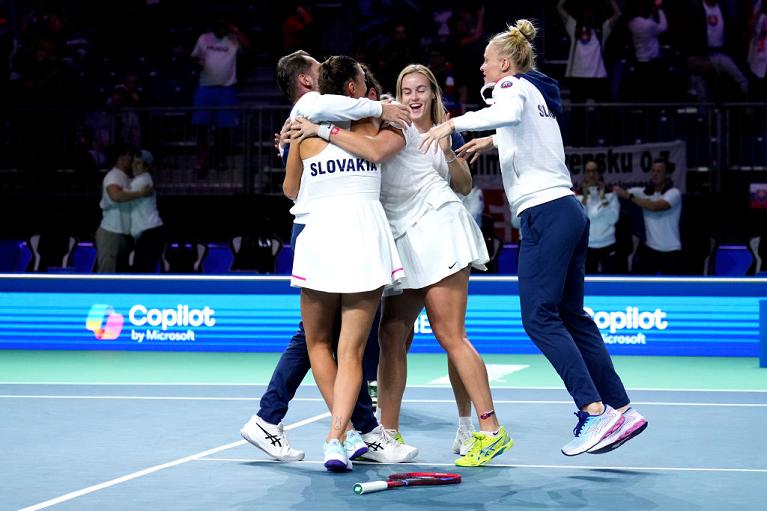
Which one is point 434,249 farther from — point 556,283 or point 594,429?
point 594,429

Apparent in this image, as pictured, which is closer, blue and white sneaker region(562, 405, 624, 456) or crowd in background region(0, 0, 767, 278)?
blue and white sneaker region(562, 405, 624, 456)

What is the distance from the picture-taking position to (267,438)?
21.5 feet

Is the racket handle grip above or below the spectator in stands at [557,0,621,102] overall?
below

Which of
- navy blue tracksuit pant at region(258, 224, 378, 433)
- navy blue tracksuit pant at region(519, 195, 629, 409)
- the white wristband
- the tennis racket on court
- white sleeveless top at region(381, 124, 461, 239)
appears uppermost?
the white wristband

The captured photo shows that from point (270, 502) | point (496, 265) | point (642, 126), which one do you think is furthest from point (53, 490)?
point (642, 126)

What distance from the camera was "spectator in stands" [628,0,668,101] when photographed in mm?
16766

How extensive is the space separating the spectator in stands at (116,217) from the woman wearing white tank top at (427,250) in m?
8.76

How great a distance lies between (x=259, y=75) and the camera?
18.6m

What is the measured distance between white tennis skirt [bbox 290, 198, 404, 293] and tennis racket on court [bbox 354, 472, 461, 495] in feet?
2.83

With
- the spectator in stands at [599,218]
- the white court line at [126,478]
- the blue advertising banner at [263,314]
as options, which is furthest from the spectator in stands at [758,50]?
the white court line at [126,478]

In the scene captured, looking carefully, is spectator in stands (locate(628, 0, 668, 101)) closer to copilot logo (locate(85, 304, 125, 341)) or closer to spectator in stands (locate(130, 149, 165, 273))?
spectator in stands (locate(130, 149, 165, 273))

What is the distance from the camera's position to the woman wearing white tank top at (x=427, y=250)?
6.45 meters

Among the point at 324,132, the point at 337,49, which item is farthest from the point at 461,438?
the point at 337,49

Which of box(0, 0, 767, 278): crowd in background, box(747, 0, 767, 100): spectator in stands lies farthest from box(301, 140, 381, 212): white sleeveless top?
box(747, 0, 767, 100): spectator in stands
